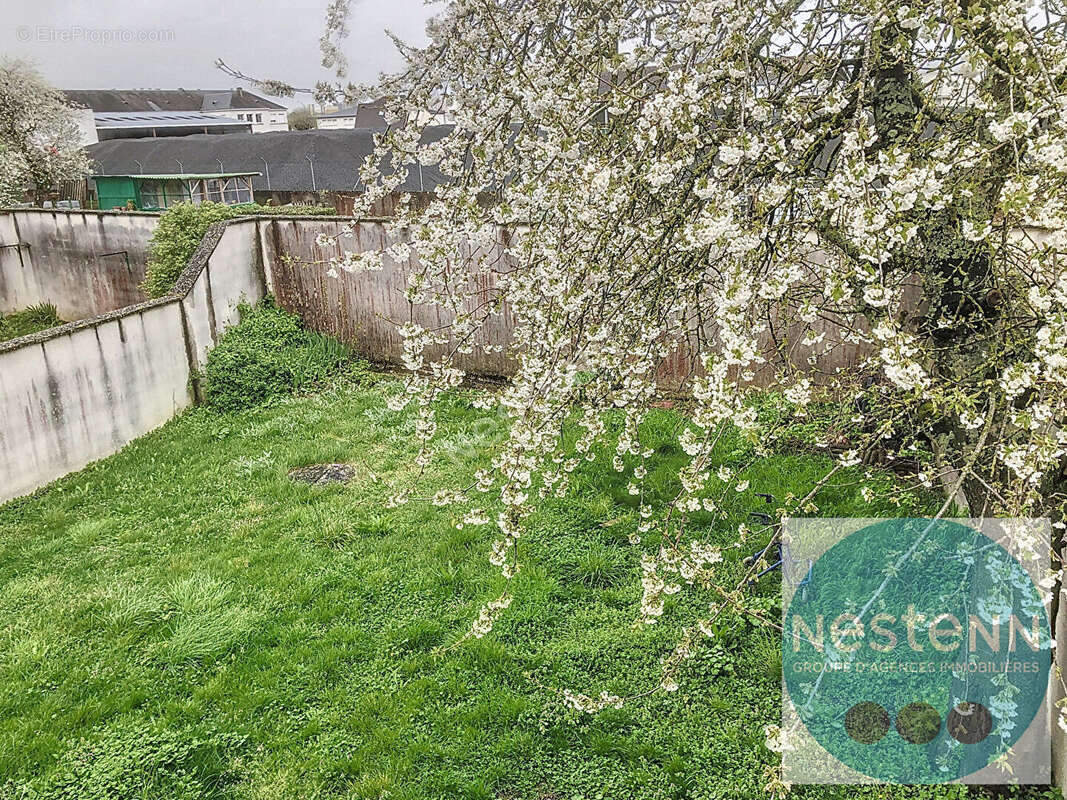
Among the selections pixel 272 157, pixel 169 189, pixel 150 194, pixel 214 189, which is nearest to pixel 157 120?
pixel 272 157

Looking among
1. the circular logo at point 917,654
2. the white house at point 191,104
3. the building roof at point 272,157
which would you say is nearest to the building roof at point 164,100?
the white house at point 191,104

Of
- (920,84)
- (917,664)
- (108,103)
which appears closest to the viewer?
(920,84)

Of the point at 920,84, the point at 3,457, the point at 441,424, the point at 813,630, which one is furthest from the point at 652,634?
the point at 3,457

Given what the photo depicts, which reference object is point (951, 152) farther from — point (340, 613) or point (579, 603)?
point (340, 613)

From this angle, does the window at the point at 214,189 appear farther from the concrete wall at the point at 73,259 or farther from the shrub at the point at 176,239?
the shrub at the point at 176,239

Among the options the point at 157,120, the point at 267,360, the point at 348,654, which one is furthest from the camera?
the point at 157,120

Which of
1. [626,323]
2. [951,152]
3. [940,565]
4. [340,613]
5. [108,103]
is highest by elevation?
[108,103]

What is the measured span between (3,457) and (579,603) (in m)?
4.72

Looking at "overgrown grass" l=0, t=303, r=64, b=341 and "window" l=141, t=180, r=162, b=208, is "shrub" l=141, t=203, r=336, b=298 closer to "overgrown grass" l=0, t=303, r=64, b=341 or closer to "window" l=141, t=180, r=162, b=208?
"overgrown grass" l=0, t=303, r=64, b=341

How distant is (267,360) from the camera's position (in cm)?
816

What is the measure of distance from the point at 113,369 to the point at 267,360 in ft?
5.17

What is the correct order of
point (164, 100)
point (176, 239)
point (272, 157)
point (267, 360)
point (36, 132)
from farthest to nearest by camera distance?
point (164, 100)
point (272, 157)
point (36, 132)
point (176, 239)
point (267, 360)

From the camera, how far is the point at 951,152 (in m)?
2.30

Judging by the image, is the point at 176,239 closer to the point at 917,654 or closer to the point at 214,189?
the point at 214,189
